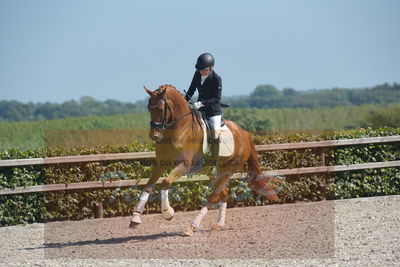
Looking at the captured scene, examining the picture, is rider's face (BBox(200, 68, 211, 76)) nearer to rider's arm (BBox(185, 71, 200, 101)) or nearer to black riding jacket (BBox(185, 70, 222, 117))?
black riding jacket (BBox(185, 70, 222, 117))

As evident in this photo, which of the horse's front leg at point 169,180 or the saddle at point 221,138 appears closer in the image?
the horse's front leg at point 169,180

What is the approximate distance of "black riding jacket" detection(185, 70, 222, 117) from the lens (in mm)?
10164

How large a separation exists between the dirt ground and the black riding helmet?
2.74 metres

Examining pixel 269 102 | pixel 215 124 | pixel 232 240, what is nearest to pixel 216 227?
pixel 232 240

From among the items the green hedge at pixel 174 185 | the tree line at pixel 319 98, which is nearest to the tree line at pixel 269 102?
the tree line at pixel 319 98

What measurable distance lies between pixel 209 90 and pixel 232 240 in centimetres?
242

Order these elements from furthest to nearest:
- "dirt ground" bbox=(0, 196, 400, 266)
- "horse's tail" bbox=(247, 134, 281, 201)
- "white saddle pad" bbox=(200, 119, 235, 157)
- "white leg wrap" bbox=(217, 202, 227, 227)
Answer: "horse's tail" bbox=(247, 134, 281, 201) < "white leg wrap" bbox=(217, 202, 227, 227) < "white saddle pad" bbox=(200, 119, 235, 157) < "dirt ground" bbox=(0, 196, 400, 266)

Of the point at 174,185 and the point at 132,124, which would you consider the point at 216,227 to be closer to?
the point at 174,185

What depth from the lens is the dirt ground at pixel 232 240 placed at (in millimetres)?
8461

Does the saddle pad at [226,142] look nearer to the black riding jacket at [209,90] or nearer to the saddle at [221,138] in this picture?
the saddle at [221,138]

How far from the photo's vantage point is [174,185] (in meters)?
13.1

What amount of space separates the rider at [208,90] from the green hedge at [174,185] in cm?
293

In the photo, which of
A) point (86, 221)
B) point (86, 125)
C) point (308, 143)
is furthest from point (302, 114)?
point (86, 221)

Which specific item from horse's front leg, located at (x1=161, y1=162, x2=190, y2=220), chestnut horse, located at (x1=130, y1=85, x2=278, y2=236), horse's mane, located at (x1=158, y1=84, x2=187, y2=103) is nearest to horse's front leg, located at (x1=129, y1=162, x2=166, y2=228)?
chestnut horse, located at (x1=130, y1=85, x2=278, y2=236)
